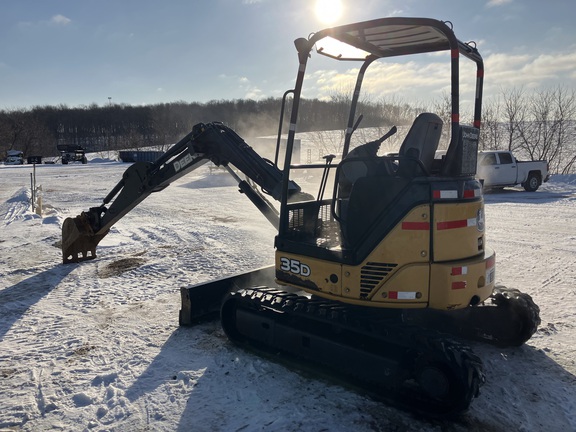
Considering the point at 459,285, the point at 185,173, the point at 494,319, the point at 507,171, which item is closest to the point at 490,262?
the point at 459,285

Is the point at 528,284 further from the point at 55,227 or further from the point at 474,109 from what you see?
the point at 55,227

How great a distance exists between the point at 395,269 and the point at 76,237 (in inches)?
244

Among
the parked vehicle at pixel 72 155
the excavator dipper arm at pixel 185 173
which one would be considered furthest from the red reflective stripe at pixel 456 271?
the parked vehicle at pixel 72 155

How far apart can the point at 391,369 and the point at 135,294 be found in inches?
163

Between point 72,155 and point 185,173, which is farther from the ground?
point 72,155

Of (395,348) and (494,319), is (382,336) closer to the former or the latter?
(395,348)

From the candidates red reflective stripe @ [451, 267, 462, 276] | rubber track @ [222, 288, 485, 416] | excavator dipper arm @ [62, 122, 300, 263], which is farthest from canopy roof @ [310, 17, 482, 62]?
rubber track @ [222, 288, 485, 416]

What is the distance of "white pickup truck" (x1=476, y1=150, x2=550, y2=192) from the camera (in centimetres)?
1875

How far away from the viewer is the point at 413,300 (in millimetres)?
3703

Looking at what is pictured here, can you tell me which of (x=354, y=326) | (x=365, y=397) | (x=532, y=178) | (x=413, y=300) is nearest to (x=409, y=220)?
(x=413, y=300)

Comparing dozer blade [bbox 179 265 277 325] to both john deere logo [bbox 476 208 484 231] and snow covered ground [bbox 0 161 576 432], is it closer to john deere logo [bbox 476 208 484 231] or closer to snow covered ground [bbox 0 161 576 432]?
snow covered ground [bbox 0 161 576 432]

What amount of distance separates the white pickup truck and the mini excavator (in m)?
15.3

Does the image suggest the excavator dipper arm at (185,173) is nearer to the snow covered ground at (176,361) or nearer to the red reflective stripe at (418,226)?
the snow covered ground at (176,361)

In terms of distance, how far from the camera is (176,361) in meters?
4.48
